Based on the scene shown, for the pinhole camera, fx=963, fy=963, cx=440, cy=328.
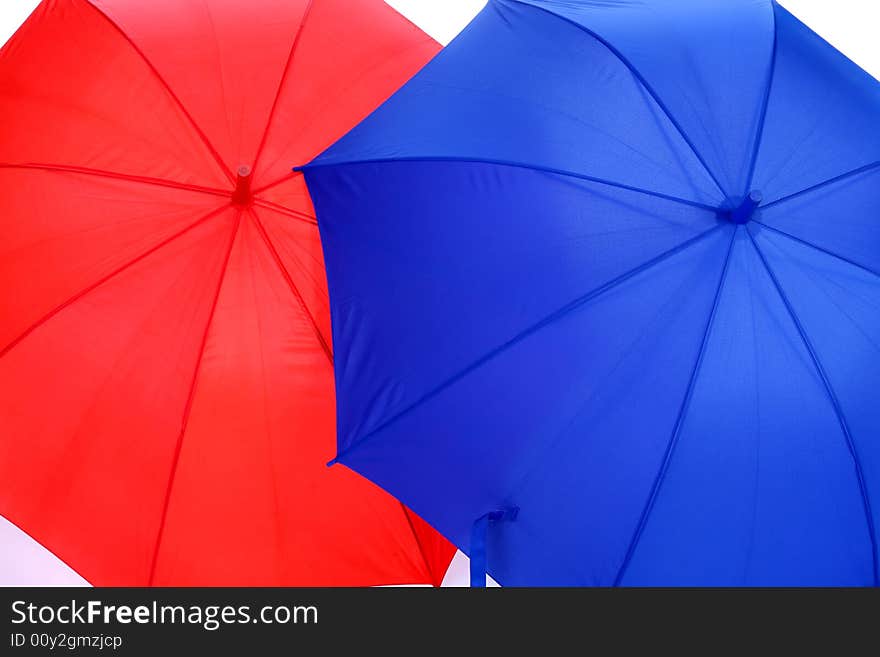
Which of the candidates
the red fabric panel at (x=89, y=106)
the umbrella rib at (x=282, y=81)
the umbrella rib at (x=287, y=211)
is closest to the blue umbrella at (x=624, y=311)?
the umbrella rib at (x=287, y=211)

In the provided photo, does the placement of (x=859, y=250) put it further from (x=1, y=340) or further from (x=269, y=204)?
(x=1, y=340)

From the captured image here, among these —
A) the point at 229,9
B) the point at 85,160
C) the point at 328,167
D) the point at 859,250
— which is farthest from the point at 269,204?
the point at 859,250

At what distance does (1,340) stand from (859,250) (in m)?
2.40

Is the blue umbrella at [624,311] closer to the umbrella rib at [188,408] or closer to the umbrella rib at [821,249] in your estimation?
the umbrella rib at [821,249]

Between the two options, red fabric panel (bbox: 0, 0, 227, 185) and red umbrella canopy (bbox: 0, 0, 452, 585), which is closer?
red umbrella canopy (bbox: 0, 0, 452, 585)

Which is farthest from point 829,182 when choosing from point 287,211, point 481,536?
point 287,211

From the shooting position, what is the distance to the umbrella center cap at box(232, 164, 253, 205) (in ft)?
8.95

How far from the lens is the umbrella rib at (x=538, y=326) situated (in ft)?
8.02

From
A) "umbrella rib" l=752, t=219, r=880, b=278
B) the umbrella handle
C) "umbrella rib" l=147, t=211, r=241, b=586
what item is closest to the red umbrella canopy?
"umbrella rib" l=147, t=211, r=241, b=586

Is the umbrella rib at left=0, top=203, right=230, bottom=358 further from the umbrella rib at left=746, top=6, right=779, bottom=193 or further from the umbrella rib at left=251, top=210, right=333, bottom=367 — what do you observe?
the umbrella rib at left=746, top=6, right=779, bottom=193

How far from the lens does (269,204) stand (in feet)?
9.23

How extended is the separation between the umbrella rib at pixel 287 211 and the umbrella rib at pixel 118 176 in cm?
10

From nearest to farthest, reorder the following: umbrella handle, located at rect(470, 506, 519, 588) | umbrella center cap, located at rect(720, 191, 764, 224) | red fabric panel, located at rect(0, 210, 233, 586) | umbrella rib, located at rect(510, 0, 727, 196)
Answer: umbrella center cap, located at rect(720, 191, 764, 224) → umbrella rib, located at rect(510, 0, 727, 196) → umbrella handle, located at rect(470, 506, 519, 588) → red fabric panel, located at rect(0, 210, 233, 586)

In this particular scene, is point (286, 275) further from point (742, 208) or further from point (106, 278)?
point (742, 208)
